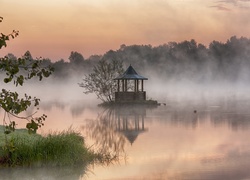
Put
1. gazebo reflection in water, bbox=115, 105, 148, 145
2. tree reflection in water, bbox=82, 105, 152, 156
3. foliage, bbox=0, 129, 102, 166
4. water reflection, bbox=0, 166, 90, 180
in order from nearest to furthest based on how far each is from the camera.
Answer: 1. water reflection, bbox=0, 166, 90, 180
2. foliage, bbox=0, 129, 102, 166
3. tree reflection in water, bbox=82, 105, 152, 156
4. gazebo reflection in water, bbox=115, 105, 148, 145

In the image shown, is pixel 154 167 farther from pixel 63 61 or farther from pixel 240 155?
pixel 63 61

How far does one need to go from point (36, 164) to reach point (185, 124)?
17129 mm

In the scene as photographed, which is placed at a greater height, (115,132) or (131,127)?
(131,127)

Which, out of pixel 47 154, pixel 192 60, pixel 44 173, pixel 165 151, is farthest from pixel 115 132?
pixel 192 60

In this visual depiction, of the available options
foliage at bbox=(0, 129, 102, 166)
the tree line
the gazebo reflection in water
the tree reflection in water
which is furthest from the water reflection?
the tree line

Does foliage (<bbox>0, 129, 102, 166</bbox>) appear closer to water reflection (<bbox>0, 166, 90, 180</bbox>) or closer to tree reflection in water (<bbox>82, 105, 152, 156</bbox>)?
A: water reflection (<bbox>0, 166, 90, 180</bbox>)

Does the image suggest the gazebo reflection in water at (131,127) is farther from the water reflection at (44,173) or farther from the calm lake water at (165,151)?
the water reflection at (44,173)

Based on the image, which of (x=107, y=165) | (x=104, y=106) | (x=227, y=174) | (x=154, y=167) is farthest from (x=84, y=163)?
(x=104, y=106)

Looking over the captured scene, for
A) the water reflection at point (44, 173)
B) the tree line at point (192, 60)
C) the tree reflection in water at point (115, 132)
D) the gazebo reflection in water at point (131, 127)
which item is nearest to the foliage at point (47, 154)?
the water reflection at point (44, 173)

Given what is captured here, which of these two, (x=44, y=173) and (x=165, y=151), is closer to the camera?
(x=44, y=173)

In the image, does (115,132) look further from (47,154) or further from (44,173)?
(44,173)

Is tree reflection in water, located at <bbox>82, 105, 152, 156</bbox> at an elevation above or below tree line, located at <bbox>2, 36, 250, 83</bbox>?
below

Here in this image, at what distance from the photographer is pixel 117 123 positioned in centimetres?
3069

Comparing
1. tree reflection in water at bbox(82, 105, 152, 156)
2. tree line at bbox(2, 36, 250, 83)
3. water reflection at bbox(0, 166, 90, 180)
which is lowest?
water reflection at bbox(0, 166, 90, 180)
